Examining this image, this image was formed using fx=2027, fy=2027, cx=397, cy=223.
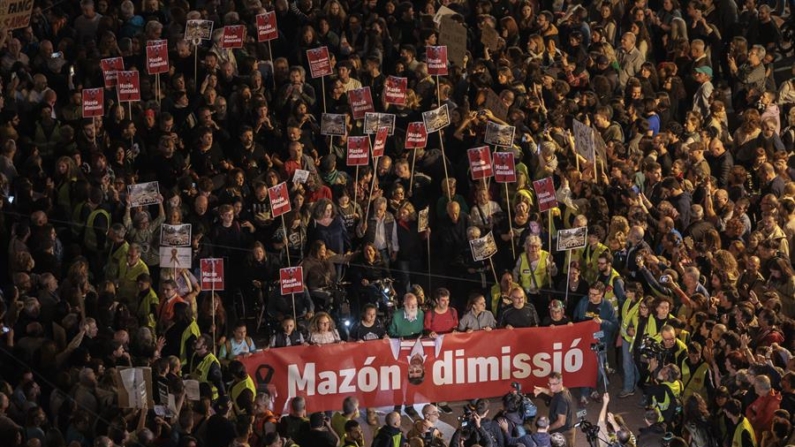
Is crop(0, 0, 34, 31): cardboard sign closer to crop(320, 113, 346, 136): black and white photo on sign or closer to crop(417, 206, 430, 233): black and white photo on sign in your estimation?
crop(320, 113, 346, 136): black and white photo on sign

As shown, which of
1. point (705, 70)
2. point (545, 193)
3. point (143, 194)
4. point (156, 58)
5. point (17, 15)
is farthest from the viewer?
point (705, 70)

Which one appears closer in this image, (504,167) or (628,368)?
(628,368)

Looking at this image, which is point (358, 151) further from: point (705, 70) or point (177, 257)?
point (705, 70)

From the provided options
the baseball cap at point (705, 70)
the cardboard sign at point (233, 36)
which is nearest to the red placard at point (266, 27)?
the cardboard sign at point (233, 36)

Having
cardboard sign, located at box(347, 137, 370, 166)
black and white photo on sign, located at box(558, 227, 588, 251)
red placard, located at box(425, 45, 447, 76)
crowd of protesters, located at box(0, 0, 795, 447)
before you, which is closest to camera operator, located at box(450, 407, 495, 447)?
crowd of protesters, located at box(0, 0, 795, 447)

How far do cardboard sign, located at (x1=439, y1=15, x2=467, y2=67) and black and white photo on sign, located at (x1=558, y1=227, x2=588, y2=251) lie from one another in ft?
11.7

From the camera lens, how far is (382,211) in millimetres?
21781

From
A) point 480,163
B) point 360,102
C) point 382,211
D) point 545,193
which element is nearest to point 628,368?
point 545,193

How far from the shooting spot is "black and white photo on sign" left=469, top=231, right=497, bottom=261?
21.5m

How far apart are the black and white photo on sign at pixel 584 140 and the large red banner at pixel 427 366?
2.49 metres

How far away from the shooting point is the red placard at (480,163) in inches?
875

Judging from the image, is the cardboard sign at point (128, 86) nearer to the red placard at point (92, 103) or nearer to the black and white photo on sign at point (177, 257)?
the red placard at point (92, 103)

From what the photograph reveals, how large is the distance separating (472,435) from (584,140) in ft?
15.1

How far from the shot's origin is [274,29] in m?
23.6
